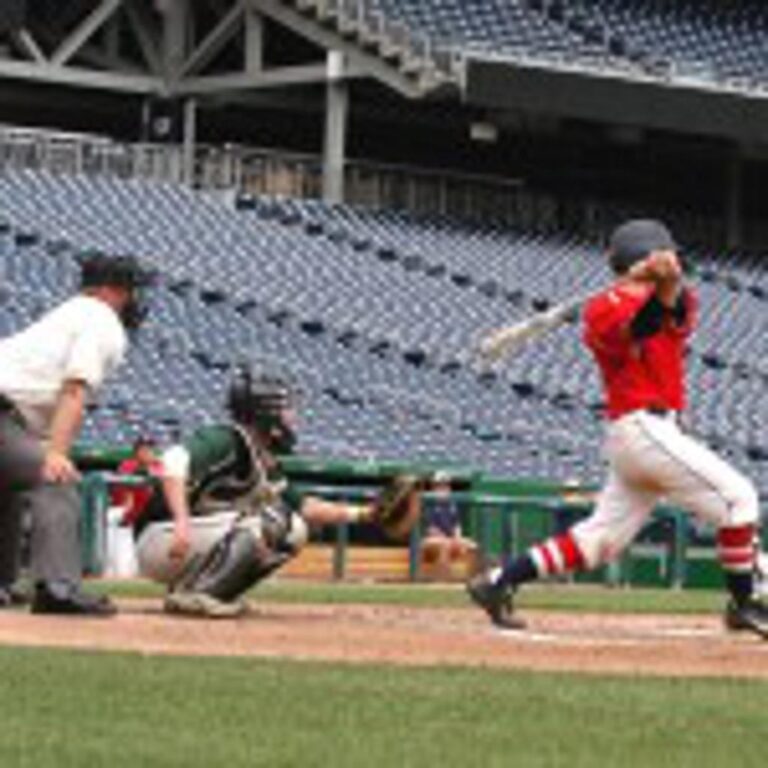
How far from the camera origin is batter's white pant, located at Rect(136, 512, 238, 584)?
44.5ft

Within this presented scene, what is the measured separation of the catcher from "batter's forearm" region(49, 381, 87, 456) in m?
0.81

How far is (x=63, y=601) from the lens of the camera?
12.8 meters

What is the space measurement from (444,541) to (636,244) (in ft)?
40.5

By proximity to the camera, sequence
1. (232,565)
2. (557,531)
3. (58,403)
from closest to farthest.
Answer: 1. (58,403)
2. (232,565)
3. (557,531)

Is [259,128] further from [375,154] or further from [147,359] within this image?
[147,359]

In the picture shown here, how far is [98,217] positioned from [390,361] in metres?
3.73

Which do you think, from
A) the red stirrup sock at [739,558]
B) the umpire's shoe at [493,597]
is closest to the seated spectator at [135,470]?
the umpire's shoe at [493,597]

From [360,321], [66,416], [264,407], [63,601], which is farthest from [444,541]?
[66,416]

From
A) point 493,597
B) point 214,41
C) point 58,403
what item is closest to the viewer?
point 58,403

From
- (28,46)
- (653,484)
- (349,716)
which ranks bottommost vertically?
(349,716)

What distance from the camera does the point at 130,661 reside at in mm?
10289

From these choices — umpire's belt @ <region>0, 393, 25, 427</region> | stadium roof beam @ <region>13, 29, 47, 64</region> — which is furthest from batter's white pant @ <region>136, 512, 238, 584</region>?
stadium roof beam @ <region>13, 29, 47, 64</region>

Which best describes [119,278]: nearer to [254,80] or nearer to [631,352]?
[631,352]

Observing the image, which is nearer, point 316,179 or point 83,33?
point 83,33
